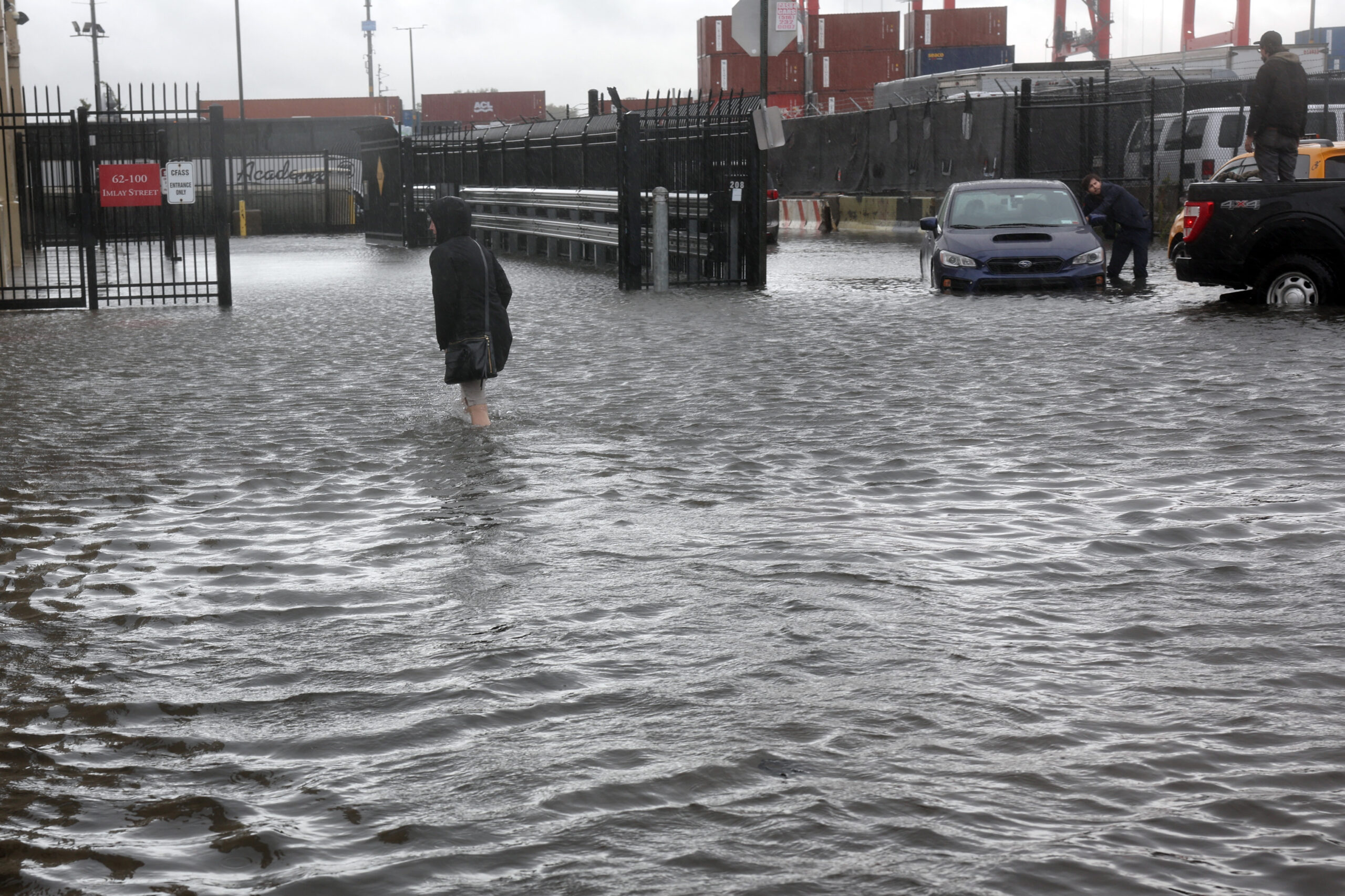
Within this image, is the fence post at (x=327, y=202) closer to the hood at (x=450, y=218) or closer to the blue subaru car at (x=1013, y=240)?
the blue subaru car at (x=1013, y=240)

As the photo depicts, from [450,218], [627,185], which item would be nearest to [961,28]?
[627,185]

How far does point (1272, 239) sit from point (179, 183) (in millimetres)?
12673

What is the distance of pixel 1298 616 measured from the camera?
5.28 m

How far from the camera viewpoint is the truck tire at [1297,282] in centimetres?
1545

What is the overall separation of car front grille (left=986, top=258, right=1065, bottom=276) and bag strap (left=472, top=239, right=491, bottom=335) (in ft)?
31.4

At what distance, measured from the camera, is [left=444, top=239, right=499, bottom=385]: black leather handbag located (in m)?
9.30

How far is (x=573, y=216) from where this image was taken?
88.1ft

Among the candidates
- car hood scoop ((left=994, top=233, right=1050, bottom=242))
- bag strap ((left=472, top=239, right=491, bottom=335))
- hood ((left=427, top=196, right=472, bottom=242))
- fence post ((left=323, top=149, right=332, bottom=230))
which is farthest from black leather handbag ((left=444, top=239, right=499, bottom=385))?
fence post ((left=323, top=149, right=332, bottom=230))

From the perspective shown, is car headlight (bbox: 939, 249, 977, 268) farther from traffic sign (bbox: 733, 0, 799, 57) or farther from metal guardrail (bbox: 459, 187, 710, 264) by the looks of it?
traffic sign (bbox: 733, 0, 799, 57)

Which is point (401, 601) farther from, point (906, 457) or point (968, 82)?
point (968, 82)

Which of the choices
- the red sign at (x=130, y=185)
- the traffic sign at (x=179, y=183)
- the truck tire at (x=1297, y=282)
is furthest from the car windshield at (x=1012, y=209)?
the red sign at (x=130, y=185)

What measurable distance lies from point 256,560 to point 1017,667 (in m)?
3.07

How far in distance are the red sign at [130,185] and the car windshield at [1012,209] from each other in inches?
368

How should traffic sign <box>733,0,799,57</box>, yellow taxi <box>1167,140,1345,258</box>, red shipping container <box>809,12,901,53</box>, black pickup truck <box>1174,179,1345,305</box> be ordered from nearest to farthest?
black pickup truck <box>1174,179,1345,305</box> < yellow taxi <box>1167,140,1345,258</box> < traffic sign <box>733,0,799,57</box> < red shipping container <box>809,12,901,53</box>
